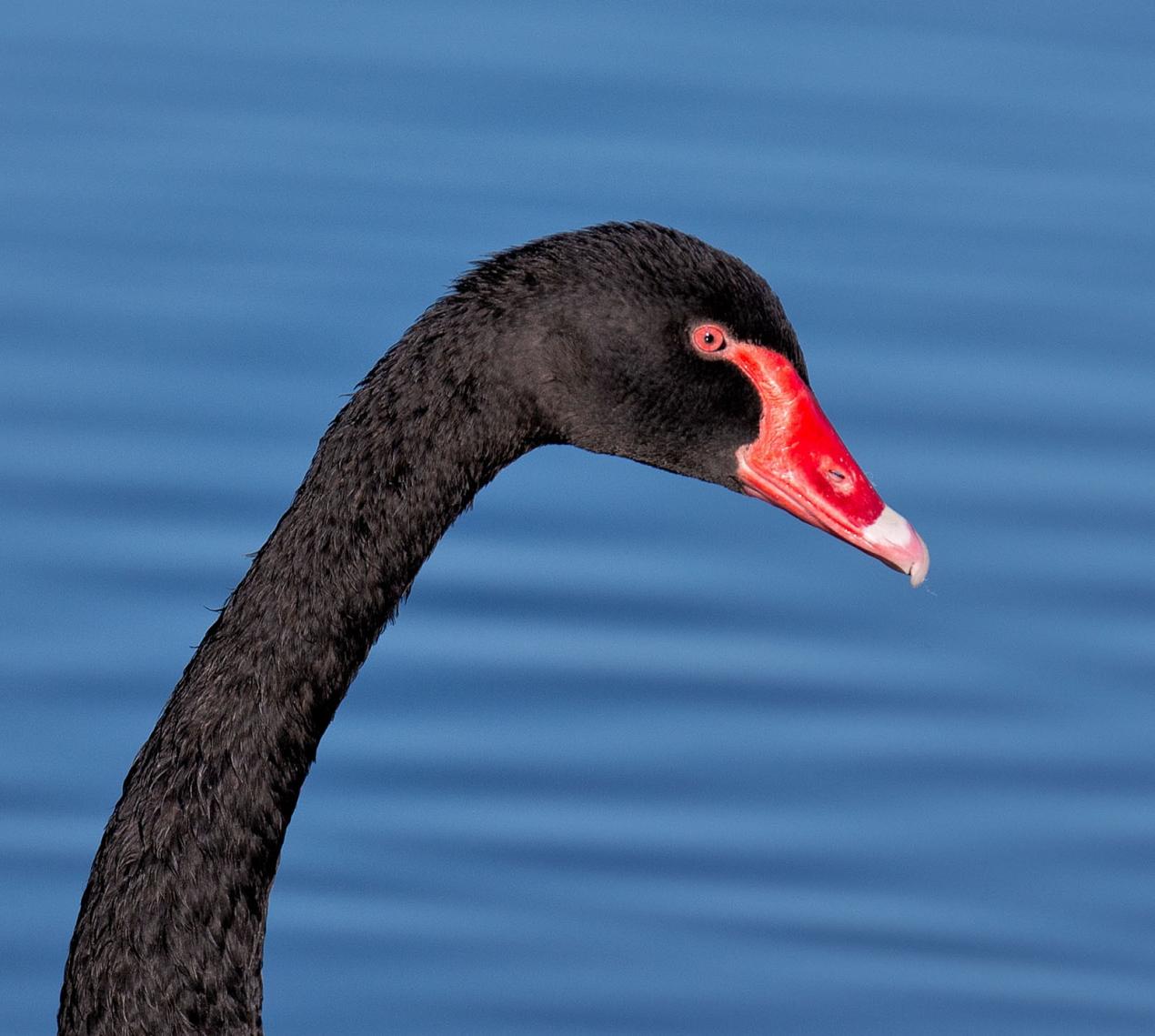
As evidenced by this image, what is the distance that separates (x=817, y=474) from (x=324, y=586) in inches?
37.0

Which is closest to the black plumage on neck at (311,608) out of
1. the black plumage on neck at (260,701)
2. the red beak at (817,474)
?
the black plumage on neck at (260,701)

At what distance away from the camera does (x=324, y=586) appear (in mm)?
4250

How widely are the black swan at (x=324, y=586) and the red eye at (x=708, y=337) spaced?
0.10ft

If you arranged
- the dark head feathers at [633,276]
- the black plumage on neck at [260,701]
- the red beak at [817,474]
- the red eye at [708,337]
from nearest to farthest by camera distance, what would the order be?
1. the black plumage on neck at [260,701]
2. the dark head feathers at [633,276]
3. the red eye at [708,337]
4. the red beak at [817,474]

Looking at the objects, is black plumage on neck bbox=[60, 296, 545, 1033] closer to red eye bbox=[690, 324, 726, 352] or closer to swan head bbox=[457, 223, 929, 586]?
swan head bbox=[457, 223, 929, 586]

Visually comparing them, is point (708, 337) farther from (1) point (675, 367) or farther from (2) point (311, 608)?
(2) point (311, 608)

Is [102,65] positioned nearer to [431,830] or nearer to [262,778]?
[431,830]

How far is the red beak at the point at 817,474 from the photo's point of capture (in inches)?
179

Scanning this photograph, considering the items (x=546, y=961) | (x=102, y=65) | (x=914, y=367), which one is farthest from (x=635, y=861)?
(x=102, y=65)

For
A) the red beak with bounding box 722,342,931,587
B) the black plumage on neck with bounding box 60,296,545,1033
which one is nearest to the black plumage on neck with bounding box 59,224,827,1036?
the black plumage on neck with bounding box 60,296,545,1033

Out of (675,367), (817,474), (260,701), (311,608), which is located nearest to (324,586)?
(311,608)

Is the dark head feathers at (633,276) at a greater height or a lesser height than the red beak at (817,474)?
greater

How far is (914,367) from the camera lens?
24.3 ft

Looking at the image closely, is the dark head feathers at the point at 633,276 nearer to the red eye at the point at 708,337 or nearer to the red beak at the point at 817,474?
the red eye at the point at 708,337
